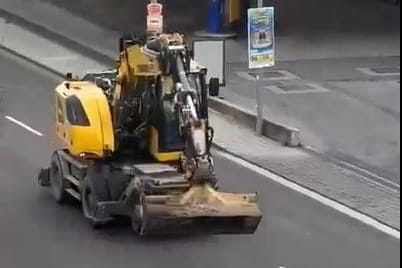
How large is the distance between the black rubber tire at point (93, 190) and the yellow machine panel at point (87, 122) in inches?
8.1

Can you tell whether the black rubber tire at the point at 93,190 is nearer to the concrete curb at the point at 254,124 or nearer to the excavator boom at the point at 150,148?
the excavator boom at the point at 150,148

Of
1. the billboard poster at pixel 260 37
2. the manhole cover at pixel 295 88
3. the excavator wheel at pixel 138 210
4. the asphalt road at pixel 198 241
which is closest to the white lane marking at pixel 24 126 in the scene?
the asphalt road at pixel 198 241

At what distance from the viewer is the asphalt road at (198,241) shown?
1474 centimetres

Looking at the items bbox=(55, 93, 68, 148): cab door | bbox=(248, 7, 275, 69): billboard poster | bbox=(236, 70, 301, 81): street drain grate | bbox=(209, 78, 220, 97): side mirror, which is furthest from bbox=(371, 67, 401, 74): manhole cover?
bbox=(55, 93, 68, 148): cab door

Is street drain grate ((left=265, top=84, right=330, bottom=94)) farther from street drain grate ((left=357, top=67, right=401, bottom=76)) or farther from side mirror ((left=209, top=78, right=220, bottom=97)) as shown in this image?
side mirror ((left=209, top=78, right=220, bottom=97))

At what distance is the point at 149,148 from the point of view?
16281mm

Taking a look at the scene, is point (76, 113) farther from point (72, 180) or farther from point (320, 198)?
point (320, 198)

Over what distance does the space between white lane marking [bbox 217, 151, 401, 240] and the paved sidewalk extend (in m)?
0.13

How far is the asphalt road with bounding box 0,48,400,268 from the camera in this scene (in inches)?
580

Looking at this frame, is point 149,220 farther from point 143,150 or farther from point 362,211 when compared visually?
point 362,211

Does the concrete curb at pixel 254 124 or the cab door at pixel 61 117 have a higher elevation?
the cab door at pixel 61 117

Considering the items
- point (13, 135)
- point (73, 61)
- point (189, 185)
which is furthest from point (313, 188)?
point (73, 61)

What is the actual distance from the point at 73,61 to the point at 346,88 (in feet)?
22.4

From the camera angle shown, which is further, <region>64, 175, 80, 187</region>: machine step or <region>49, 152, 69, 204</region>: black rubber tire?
<region>49, 152, 69, 204</region>: black rubber tire
